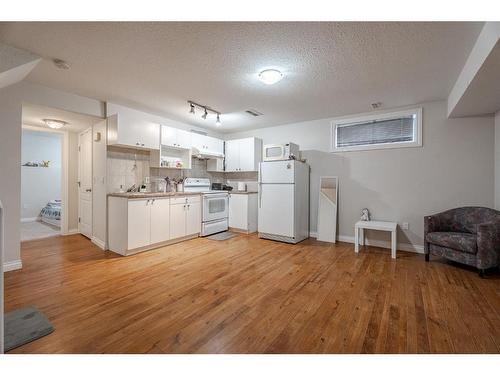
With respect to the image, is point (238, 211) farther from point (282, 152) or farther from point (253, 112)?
point (253, 112)

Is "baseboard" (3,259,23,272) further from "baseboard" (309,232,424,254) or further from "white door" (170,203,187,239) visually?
"baseboard" (309,232,424,254)

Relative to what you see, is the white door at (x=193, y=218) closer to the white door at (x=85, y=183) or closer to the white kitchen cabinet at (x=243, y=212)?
the white kitchen cabinet at (x=243, y=212)

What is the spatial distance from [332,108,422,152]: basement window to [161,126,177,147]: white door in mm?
3043

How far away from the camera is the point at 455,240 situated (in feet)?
9.31

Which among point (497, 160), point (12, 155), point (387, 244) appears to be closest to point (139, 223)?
point (12, 155)

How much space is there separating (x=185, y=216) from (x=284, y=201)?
6.02ft

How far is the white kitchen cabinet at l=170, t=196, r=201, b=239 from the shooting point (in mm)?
3957

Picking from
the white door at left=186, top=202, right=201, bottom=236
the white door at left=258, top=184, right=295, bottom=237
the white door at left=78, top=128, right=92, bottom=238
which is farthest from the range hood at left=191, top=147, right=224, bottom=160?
the white door at left=78, top=128, right=92, bottom=238

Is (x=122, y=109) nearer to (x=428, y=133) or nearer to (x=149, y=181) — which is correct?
(x=149, y=181)

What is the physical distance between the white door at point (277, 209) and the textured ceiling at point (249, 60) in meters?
1.52

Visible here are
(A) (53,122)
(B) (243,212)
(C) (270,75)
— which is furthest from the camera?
(B) (243,212)

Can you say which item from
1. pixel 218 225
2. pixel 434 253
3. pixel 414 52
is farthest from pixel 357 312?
pixel 218 225
